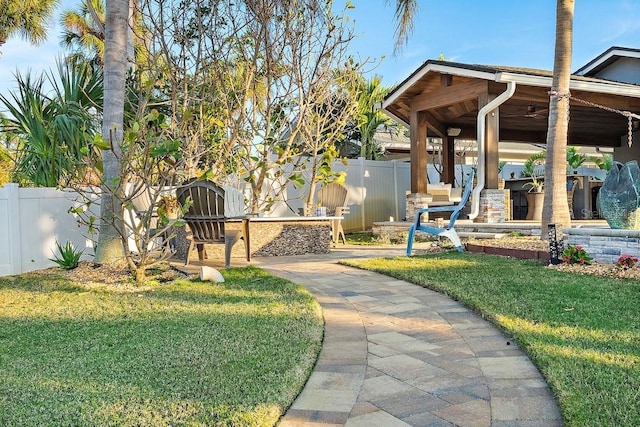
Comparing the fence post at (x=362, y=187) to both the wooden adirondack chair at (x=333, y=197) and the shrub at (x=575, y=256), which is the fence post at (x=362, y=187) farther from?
the shrub at (x=575, y=256)

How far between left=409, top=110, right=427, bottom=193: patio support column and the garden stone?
18.3ft

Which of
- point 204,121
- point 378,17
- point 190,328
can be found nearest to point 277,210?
point 204,121

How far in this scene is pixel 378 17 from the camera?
411 inches

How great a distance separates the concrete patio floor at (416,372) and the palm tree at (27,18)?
1667 centimetres

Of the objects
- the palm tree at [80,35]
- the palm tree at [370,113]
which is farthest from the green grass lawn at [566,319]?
the palm tree at [80,35]

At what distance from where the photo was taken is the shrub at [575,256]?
18.6 ft

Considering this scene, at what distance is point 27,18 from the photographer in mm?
16547

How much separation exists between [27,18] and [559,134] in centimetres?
1691

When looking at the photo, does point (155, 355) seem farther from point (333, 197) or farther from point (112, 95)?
point (333, 197)

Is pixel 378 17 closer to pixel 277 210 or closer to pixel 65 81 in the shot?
pixel 277 210

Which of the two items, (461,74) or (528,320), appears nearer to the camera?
(528,320)

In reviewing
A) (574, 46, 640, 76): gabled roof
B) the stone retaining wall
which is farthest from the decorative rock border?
(574, 46, 640, 76): gabled roof

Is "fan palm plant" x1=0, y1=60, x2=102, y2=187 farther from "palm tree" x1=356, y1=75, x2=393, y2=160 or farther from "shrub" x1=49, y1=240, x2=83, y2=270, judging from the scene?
"palm tree" x1=356, y1=75, x2=393, y2=160

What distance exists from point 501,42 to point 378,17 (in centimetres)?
1051
